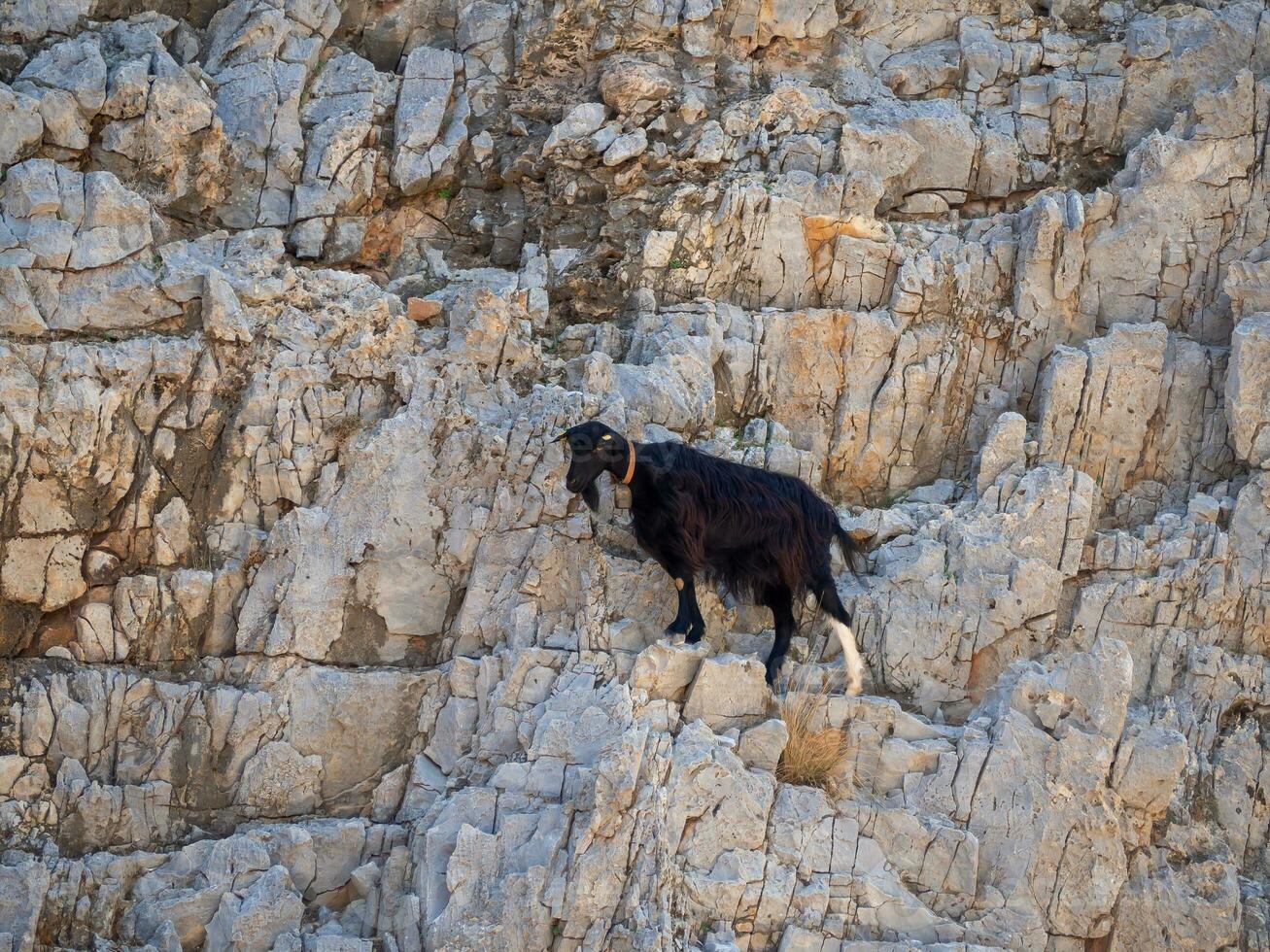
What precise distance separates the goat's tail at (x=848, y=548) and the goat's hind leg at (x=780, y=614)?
632mm

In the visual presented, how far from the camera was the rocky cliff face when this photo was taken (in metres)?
10.5

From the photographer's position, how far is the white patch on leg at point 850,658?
11.4 metres

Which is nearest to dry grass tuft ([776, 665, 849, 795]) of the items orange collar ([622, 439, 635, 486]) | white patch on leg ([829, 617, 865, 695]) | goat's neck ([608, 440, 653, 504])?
white patch on leg ([829, 617, 865, 695])

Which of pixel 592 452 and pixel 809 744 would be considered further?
pixel 592 452

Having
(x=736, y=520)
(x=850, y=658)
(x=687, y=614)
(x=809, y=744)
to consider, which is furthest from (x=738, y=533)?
(x=809, y=744)

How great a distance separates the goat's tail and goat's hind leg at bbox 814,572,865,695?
0.35 metres

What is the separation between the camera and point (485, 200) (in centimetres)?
1422

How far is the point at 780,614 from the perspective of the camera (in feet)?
37.9

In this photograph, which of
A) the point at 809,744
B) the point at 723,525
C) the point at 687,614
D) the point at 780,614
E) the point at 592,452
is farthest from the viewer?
the point at 780,614

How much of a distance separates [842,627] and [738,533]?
1.12 meters

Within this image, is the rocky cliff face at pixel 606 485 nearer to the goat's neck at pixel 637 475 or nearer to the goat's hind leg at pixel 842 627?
the goat's hind leg at pixel 842 627

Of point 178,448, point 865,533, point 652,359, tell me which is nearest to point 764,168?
point 652,359

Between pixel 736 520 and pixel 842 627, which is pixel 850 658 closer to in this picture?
pixel 842 627

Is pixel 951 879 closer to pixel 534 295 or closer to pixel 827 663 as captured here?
pixel 827 663
